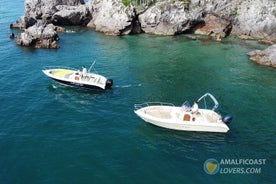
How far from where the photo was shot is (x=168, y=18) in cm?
6812

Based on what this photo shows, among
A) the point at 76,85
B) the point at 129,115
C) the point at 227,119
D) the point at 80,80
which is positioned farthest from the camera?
the point at 76,85

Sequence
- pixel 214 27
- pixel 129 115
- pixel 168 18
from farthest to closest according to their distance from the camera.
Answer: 1. pixel 214 27
2. pixel 168 18
3. pixel 129 115

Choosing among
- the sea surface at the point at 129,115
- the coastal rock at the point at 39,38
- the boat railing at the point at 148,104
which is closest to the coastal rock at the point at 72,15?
the coastal rock at the point at 39,38

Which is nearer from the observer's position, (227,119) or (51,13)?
(227,119)

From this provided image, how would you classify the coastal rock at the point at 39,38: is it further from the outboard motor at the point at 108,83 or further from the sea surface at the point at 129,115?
the outboard motor at the point at 108,83

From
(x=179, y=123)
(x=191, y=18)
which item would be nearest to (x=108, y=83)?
(x=179, y=123)

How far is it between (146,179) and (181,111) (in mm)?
10756

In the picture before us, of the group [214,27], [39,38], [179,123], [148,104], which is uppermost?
[214,27]

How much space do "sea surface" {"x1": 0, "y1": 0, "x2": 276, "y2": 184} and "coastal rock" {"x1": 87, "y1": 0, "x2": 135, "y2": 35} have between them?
6524 mm

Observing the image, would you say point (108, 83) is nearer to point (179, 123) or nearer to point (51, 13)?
point (179, 123)

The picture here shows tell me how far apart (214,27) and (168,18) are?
33.0 ft

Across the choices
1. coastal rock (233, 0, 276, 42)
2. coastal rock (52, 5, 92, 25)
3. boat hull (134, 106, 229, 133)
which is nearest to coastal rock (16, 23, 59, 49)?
coastal rock (52, 5, 92, 25)

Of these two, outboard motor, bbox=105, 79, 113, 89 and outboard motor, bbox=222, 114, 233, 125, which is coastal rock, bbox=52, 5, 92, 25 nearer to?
outboard motor, bbox=105, 79, 113, 89

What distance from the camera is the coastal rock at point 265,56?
54275 millimetres
